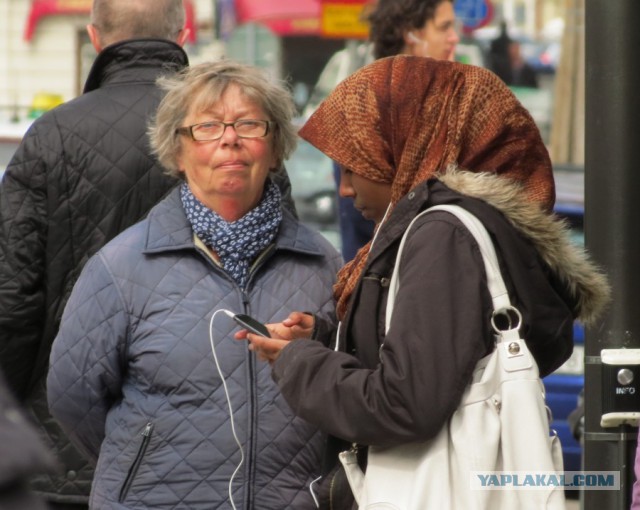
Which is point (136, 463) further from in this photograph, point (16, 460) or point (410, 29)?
point (410, 29)

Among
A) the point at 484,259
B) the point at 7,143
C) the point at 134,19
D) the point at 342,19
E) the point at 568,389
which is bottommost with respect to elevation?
the point at 568,389

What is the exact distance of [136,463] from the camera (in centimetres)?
348

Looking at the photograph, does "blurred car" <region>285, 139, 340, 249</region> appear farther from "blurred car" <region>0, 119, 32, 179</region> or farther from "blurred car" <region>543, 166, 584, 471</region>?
"blurred car" <region>0, 119, 32, 179</region>

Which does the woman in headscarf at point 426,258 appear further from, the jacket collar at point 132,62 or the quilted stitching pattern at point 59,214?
the jacket collar at point 132,62

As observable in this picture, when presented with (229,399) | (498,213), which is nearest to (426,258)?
(498,213)

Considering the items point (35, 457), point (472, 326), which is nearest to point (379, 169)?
point (472, 326)

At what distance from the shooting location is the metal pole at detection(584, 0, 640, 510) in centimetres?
393

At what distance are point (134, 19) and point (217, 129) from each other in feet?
2.91

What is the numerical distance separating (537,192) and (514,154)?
0.11 metres

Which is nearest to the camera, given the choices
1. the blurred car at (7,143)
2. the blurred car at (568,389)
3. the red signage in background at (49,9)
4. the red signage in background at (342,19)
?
the blurred car at (568,389)

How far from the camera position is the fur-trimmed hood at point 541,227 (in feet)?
9.84

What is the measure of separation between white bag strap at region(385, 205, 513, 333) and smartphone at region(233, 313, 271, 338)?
0.40 metres

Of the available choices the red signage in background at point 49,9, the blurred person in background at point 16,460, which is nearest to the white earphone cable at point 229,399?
the blurred person in background at point 16,460

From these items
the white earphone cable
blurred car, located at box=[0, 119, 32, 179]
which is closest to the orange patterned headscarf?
the white earphone cable
